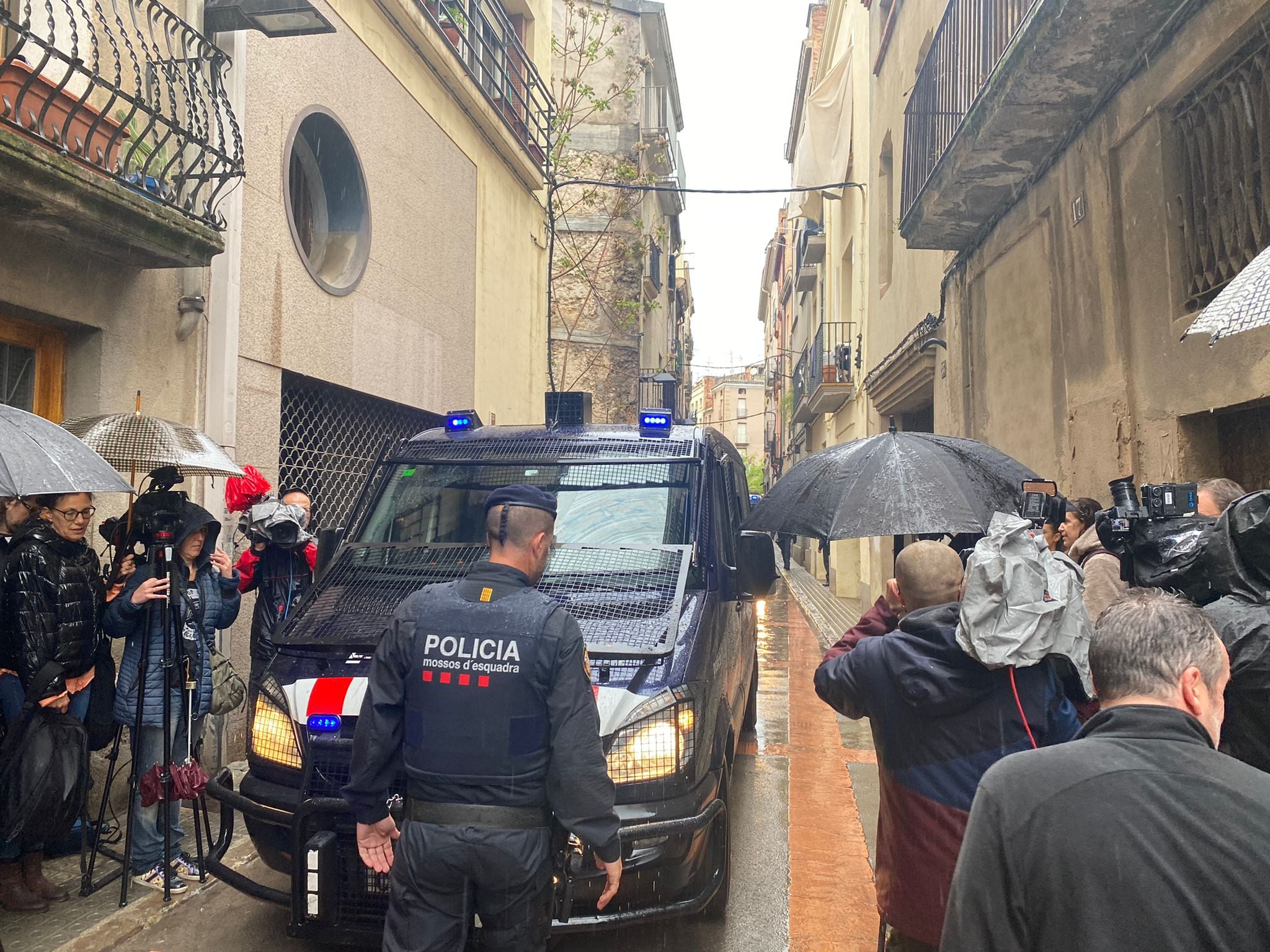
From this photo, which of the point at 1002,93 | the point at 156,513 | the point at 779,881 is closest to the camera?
the point at 156,513

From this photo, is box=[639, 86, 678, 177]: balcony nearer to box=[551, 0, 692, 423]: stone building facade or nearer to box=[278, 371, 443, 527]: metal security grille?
box=[551, 0, 692, 423]: stone building facade

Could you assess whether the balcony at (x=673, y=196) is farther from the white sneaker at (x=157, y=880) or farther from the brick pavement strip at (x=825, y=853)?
the white sneaker at (x=157, y=880)

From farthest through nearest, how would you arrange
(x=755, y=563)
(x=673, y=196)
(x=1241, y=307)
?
(x=673, y=196)
(x=755, y=563)
(x=1241, y=307)

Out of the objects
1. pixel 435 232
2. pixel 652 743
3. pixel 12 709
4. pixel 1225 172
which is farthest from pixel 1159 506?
pixel 435 232

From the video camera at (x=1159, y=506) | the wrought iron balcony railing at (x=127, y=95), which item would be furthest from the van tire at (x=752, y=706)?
the wrought iron balcony railing at (x=127, y=95)

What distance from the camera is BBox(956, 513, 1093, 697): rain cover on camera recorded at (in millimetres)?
2408

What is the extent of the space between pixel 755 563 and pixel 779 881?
1.56m

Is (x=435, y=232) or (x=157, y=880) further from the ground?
(x=435, y=232)

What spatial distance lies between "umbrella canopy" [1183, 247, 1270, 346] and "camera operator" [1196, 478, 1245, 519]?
32.5 inches

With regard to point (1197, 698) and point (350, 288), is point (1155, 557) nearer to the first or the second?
point (1197, 698)

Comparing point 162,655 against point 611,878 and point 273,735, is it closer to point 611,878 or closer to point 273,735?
point 273,735

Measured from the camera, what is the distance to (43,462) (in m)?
3.04

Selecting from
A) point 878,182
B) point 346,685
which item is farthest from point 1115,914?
point 878,182

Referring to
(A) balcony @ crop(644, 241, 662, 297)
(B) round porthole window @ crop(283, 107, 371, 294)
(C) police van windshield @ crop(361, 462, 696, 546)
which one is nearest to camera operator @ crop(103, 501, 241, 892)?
(C) police van windshield @ crop(361, 462, 696, 546)
